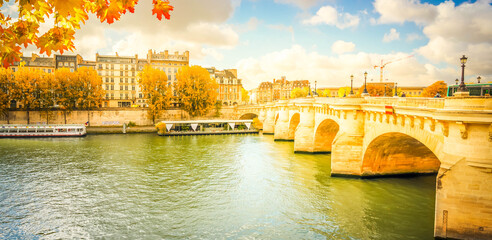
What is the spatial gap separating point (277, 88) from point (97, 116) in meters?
99.6

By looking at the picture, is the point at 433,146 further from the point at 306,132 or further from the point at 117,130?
the point at 117,130

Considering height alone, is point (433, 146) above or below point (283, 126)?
above

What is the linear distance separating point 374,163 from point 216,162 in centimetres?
1501

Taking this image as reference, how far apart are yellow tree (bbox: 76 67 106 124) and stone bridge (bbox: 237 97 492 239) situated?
156 ft

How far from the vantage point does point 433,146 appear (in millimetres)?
13531

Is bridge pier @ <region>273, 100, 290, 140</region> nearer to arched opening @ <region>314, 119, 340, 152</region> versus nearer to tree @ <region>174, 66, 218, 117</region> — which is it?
arched opening @ <region>314, 119, 340, 152</region>

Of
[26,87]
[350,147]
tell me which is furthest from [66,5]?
[26,87]

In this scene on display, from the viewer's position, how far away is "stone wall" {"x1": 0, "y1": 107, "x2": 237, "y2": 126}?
56.4 meters

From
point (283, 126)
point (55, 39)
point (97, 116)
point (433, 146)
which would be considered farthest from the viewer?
point (97, 116)

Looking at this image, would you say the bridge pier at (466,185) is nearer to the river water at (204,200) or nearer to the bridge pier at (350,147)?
the river water at (204,200)

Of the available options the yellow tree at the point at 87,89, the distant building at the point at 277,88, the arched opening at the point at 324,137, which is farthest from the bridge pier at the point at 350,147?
the distant building at the point at 277,88

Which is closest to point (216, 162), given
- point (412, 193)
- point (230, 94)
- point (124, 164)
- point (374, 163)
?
point (124, 164)

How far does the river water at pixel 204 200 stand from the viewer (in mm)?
14250

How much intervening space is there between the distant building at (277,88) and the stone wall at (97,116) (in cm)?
8018
